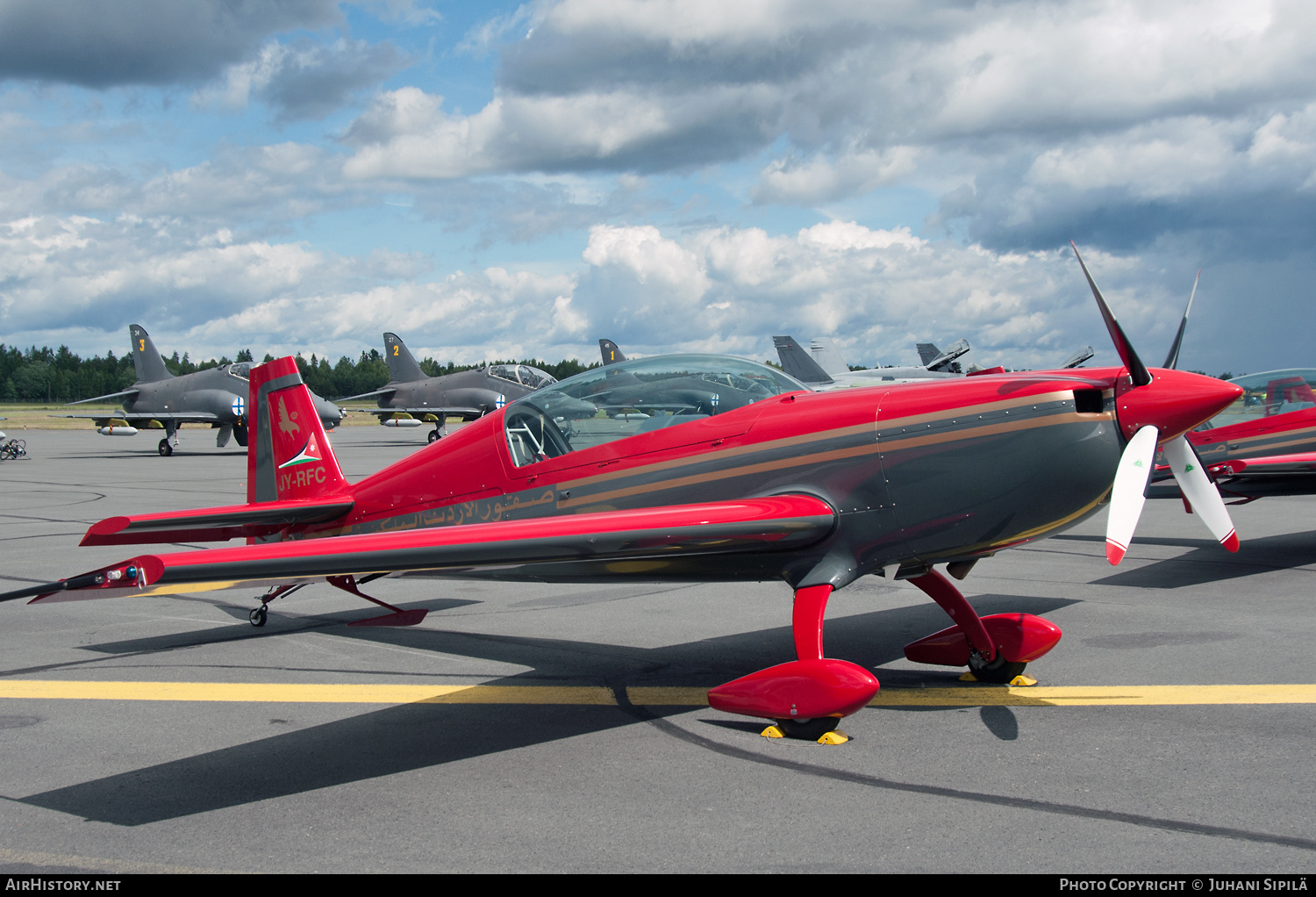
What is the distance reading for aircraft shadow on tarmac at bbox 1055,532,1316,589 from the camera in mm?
8914

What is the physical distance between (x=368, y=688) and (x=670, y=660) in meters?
1.94

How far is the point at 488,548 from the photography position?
14.4ft

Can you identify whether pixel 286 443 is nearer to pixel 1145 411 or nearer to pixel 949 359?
pixel 1145 411

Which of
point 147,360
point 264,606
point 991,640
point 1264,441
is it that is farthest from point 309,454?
point 147,360

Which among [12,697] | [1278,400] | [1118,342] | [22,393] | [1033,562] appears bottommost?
[1033,562]

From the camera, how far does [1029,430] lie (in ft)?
15.5

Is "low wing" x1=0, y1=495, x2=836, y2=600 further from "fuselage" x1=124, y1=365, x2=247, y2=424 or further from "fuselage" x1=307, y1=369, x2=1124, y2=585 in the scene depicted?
"fuselage" x1=124, y1=365, x2=247, y2=424

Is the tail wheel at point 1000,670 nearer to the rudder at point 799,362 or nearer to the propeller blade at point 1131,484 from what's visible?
the propeller blade at point 1131,484

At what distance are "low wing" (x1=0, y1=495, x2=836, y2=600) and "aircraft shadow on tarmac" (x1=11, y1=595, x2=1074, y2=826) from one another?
0.87 meters

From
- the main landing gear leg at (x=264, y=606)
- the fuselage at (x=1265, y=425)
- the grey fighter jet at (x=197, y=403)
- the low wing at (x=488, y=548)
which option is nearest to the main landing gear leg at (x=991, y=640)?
the low wing at (x=488, y=548)

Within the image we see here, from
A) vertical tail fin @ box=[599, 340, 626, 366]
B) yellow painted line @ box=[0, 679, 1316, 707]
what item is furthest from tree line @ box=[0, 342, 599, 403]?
yellow painted line @ box=[0, 679, 1316, 707]

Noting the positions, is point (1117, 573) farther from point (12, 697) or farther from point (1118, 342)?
point (12, 697)
